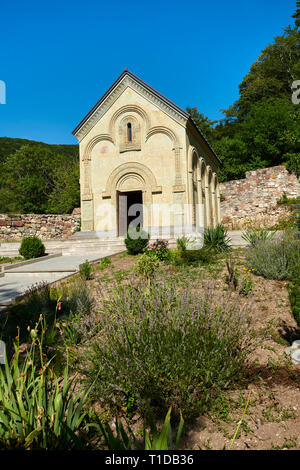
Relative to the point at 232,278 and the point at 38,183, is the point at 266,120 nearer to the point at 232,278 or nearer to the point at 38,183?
the point at 232,278

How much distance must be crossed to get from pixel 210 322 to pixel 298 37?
3692 cm

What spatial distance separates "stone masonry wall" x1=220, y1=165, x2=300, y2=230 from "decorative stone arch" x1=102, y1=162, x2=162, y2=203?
861cm

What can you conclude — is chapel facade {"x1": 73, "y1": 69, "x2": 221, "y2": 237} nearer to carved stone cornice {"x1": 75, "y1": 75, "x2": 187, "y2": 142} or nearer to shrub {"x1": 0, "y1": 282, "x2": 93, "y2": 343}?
carved stone cornice {"x1": 75, "y1": 75, "x2": 187, "y2": 142}

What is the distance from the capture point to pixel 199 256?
837cm

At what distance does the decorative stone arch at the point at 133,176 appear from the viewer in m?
14.4

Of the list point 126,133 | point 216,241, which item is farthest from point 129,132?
point 216,241

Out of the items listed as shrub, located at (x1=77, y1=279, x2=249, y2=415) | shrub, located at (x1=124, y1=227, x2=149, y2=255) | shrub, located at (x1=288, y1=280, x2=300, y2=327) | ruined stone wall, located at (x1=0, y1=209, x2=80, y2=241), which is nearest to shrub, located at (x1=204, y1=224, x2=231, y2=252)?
shrub, located at (x1=124, y1=227, x2=149, y2=255)

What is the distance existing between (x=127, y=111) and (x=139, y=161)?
2.93m

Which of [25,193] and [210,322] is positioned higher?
[25,193]

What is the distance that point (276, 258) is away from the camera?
20.8 feet

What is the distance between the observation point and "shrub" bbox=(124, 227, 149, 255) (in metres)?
11.0

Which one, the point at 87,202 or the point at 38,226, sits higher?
Answer: the point at 87,202

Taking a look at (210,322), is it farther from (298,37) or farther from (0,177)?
(0,177)

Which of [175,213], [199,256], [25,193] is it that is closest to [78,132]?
[175,213]
